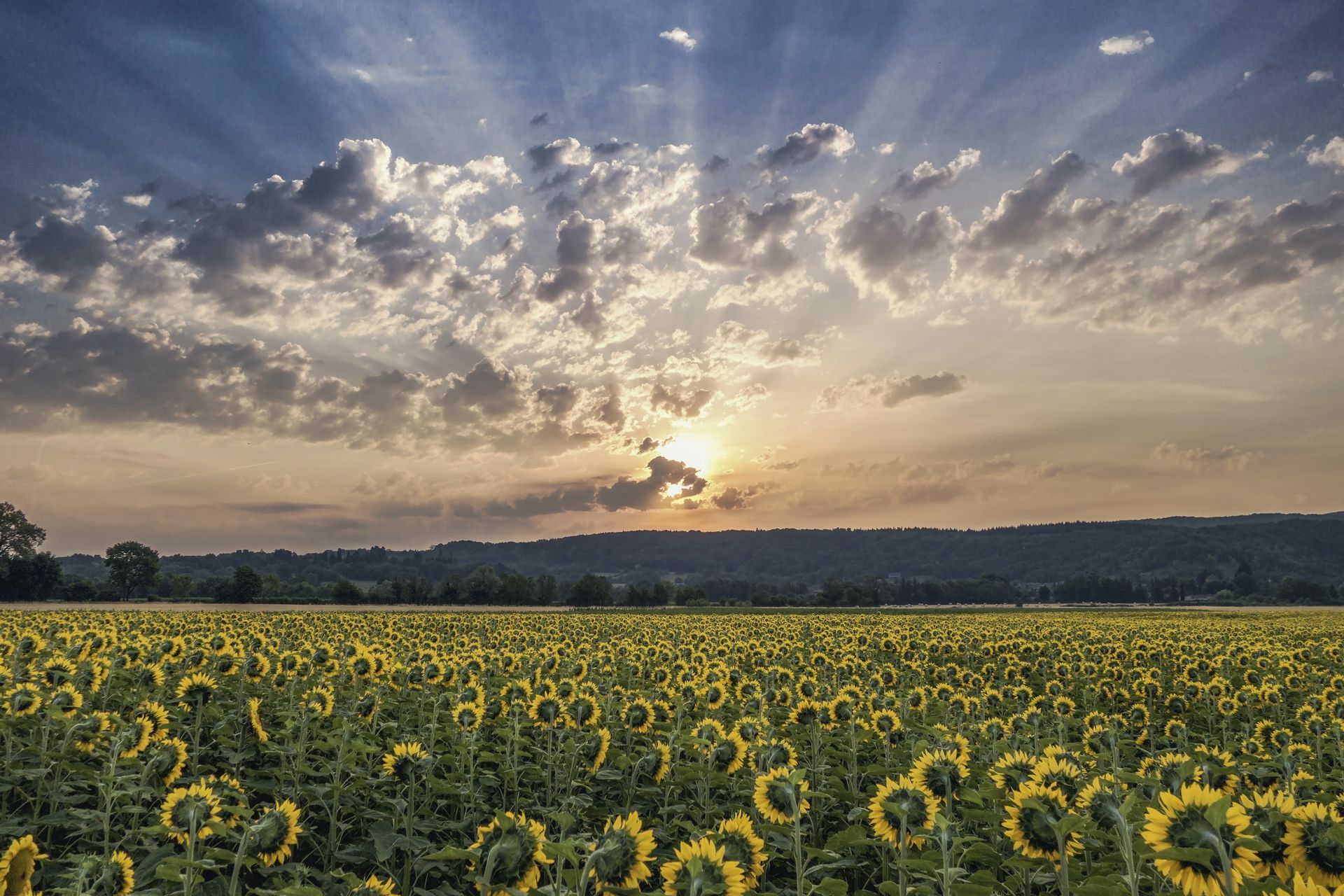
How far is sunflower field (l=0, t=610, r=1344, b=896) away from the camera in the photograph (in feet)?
13.2

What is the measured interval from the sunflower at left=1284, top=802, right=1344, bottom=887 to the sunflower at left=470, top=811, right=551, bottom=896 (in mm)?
4194

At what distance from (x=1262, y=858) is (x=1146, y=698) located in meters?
15.3

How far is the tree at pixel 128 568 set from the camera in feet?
353

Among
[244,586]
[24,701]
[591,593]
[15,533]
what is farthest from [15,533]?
[24,701]

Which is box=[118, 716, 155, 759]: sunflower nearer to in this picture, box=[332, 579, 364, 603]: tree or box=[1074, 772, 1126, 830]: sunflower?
box=[1074, 772, 1126, 830]: sunflower

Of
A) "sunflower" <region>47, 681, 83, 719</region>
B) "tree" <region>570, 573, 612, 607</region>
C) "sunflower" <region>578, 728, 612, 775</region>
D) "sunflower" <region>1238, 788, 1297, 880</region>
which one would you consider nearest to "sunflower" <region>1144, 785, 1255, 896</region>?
"sunflower" <region>1238, 788, 1297, 880</region>

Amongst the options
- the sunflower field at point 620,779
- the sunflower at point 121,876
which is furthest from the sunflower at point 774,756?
the sunflower at point 121,876

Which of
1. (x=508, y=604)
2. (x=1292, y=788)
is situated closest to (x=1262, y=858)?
(x=1292, y=788)

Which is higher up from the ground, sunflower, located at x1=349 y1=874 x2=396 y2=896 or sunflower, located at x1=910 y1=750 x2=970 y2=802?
sunflower, located at x1=349 y1=874 x2=396 y2=896

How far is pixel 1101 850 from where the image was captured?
617 cm

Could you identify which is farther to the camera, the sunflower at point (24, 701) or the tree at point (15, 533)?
the tree at point (15, 533)

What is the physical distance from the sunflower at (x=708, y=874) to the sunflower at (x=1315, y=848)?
312cm

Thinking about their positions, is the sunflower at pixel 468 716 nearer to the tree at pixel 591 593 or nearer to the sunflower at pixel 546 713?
the sunflower at pixel 546 713

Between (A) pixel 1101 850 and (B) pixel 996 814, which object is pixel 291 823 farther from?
(A) pixel 1101 850
